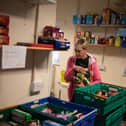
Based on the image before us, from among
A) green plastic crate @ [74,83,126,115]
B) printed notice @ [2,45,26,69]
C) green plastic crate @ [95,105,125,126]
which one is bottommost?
green plastic crate @ [95,105,125,126]

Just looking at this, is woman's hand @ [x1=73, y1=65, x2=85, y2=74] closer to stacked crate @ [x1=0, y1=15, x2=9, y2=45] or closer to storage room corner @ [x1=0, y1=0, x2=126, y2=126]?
storage room corner @ [x1=0, y1=0, x2=126, y2=126]

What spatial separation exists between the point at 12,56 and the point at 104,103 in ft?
3.52

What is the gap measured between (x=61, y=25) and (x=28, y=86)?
2597mm

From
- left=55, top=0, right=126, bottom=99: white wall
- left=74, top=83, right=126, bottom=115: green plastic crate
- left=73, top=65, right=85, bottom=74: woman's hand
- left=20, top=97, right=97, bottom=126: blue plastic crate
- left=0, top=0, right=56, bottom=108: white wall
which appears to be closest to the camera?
left=20, top=97, right=97, bottom=126: blue plastic crate

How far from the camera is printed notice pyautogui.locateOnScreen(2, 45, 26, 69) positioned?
154 centimetres

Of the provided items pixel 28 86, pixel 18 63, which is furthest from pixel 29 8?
pixel 28 86

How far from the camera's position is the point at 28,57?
202 centimetres

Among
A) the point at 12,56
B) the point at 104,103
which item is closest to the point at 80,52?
the point at 104,103

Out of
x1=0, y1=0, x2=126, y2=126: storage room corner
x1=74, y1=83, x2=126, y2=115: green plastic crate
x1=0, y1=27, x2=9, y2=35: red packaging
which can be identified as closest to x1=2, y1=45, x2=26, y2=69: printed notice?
x1=0, y1=0, x2=126, y2=126: storage room corner

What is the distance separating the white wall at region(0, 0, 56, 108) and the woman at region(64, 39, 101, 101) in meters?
0.41

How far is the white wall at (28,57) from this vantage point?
5.87ft

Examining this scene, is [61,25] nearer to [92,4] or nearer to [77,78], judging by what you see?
[92,4]

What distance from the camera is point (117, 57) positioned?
3.72m

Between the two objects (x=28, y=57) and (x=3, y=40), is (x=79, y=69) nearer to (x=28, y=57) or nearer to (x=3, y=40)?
(x=28, y=57)
